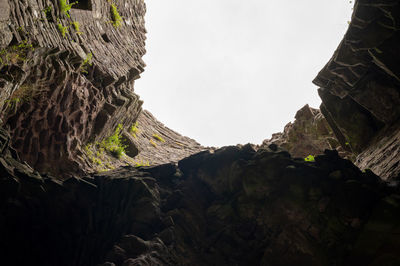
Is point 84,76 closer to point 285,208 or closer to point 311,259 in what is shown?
point 285,208

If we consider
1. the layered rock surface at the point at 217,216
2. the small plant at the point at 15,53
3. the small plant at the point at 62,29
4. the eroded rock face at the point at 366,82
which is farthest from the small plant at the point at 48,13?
the eroded rock face at the point at 366,82

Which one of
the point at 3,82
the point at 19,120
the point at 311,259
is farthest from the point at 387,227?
the point at 19,120

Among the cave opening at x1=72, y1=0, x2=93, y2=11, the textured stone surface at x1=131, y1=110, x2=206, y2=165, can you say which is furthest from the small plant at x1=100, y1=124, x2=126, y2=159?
the cave opening at x1=72, y1=0, x2=93, y2=11

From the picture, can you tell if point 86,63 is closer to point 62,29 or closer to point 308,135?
point 62,29

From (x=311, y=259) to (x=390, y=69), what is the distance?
15.6 feet

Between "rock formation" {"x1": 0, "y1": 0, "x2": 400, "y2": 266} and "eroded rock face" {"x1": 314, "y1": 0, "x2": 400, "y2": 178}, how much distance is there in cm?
3

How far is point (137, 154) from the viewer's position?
13.4 meters

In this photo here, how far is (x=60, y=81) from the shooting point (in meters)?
7.58

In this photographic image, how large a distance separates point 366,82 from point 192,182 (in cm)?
520

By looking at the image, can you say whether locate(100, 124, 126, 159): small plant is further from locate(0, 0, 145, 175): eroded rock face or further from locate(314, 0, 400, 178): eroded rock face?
locate(314, 0, 400, 178): eroded rock face

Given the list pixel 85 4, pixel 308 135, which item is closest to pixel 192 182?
pixel 85 4

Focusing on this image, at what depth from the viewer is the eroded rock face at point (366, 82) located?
21.0 feet

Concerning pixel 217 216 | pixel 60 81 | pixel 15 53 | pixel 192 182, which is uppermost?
pixel 60 81

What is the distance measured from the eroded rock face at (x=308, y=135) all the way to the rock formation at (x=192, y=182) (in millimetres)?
4036
